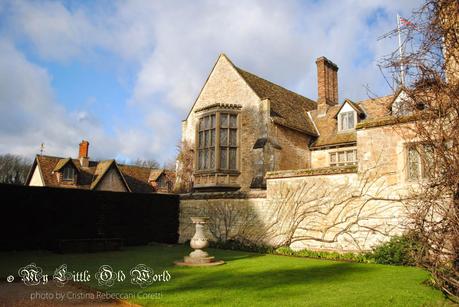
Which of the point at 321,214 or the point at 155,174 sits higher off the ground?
the point at 155,174

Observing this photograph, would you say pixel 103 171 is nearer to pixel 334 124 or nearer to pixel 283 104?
pixel 283 104

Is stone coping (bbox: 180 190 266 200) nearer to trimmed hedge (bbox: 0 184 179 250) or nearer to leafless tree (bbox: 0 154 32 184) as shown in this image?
trimmed hedge (bbox: 0 184 179 250)

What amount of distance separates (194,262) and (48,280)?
13.1 feet

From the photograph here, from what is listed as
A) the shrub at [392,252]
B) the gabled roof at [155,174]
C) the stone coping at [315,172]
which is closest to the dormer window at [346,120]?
the stone coping at [315,172]

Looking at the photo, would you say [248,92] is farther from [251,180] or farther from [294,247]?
[294,247]

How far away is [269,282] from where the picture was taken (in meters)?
8.27

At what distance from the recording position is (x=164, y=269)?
32.9ft

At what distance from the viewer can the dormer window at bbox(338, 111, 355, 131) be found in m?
19.0

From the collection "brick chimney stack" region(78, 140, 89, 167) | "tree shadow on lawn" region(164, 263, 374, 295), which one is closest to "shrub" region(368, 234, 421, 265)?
"tree shadow on lawn" region(164, 263, 374, 295)

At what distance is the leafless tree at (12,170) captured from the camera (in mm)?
59844

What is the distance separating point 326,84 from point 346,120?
4.12 m

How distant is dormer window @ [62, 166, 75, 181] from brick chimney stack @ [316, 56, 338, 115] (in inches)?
820

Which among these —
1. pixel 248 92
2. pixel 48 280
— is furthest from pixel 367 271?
pixel 248 92

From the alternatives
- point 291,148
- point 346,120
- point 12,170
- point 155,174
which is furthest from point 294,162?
point 12,170
